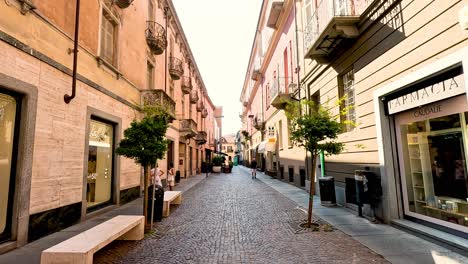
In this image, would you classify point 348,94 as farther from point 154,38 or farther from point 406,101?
point 154,38

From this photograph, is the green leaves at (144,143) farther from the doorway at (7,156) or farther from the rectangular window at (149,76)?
the rectangular window at (149,76)

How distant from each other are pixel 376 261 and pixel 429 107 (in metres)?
3.36

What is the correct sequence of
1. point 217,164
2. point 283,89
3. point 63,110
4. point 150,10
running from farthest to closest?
point 217,164
point 283,89
point 150,10
point 63,110

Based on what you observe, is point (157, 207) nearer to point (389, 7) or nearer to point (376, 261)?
point (376, 261)

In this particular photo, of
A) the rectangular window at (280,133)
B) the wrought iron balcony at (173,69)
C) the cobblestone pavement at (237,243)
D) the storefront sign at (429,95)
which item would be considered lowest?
the cobblestone pavement at (237,243)

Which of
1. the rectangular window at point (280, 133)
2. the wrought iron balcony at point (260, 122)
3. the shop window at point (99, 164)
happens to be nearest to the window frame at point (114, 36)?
the shop window at point (99, 164)

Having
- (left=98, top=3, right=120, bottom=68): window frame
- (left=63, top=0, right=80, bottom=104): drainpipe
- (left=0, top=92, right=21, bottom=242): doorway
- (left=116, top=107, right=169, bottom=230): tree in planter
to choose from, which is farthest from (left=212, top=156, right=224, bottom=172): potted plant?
(left=0, top=92, right=21, bottom=242): doorway

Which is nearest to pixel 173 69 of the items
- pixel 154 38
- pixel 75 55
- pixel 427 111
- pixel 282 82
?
pixel 154 38

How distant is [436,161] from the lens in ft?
18.4

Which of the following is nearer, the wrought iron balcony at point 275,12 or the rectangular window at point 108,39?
the rectangular window at point 108,39

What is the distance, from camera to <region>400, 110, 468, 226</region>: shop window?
495 centimetres

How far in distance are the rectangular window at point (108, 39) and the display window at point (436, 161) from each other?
9378mm

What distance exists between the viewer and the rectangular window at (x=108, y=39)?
9.27 m

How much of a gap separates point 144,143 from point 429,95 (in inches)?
241
